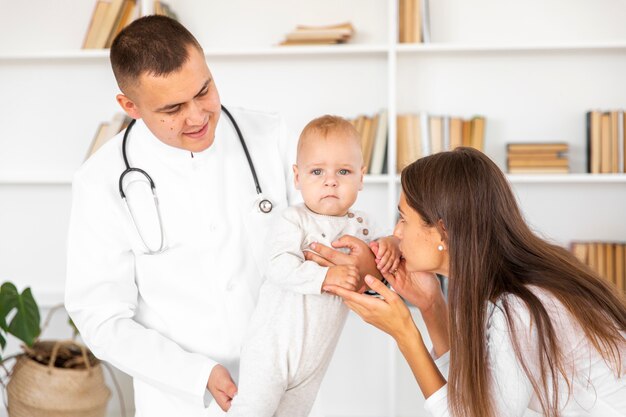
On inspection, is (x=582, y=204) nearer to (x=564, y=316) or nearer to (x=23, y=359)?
(x=564, y=316)

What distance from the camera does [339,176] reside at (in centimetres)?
186

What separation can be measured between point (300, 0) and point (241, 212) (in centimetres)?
223

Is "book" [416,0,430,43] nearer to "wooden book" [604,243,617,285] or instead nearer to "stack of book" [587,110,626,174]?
"stack of book" [587,110,626,174]

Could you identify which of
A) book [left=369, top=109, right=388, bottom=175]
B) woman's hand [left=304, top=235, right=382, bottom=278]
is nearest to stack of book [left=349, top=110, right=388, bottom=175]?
book [left=369, top=109, right=388, bottom=175]

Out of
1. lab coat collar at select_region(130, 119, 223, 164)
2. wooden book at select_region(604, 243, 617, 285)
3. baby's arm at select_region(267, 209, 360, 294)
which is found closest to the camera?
baby's arm at select_region(267, 209, 360, 294)

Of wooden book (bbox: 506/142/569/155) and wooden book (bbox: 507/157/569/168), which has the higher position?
wooden book (bbox: 506/142/569/155)

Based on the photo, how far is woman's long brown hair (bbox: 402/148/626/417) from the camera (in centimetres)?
163

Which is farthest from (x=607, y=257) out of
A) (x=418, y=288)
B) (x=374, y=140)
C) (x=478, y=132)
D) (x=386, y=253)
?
(x=386, y=253)

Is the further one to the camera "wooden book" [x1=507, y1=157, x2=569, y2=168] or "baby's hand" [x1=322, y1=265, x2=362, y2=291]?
"wooden book" [x1=507, y1=157, x2=569, y2=168]

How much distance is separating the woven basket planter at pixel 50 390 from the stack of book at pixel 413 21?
2.05 meters

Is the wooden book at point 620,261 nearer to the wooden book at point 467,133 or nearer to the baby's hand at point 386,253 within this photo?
the wooden book at point 467,133

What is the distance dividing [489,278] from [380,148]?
2.01 m

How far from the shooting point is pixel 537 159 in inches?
145

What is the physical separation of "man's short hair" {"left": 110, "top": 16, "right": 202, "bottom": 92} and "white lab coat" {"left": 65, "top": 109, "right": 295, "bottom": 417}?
10.0 inches
